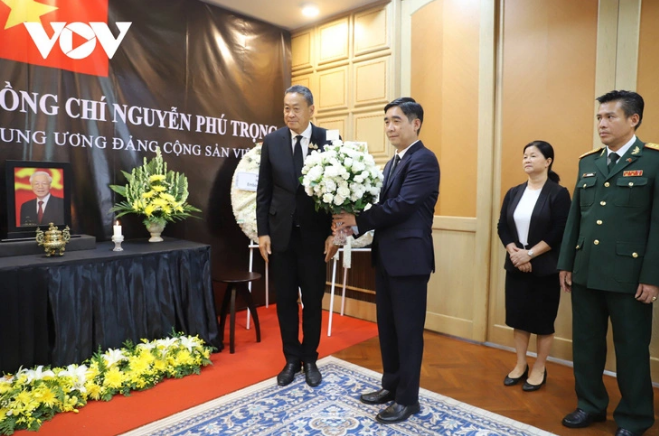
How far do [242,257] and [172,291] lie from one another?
1.55 meters

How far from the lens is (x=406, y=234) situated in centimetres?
231

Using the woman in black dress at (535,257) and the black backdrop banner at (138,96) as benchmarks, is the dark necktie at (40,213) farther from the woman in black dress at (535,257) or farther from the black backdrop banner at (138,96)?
the woman in black dress at (535,257)

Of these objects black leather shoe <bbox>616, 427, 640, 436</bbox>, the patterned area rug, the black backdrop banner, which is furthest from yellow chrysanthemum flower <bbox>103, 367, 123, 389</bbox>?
black leather shoe <bbox>616, 427, 640, 436</bbox>

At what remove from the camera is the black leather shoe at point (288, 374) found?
9.51ft

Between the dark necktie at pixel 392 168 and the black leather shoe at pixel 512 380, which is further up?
the dark necktie at pixel 392 168

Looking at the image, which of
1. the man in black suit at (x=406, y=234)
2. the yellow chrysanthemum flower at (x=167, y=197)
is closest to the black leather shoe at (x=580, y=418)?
the man in black suit at (x=406, y=234)

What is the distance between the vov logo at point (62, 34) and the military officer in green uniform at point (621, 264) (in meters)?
3.75

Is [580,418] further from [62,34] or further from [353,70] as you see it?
[62,34]

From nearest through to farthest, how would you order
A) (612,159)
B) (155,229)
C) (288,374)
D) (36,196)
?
(612,159)
(288,374)
(36,196)
(155,229)

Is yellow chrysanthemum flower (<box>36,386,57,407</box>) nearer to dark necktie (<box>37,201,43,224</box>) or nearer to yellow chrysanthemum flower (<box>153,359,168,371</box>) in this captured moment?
yellow chrysanthemum flower (<box>153,359,168,371</box>)

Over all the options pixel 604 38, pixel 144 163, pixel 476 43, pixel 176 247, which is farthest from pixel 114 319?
pixel 604 38

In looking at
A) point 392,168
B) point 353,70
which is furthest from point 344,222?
point 353,70

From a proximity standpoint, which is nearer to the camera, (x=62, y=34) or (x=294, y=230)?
(x=294, y=230)

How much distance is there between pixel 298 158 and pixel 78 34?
2.26m
